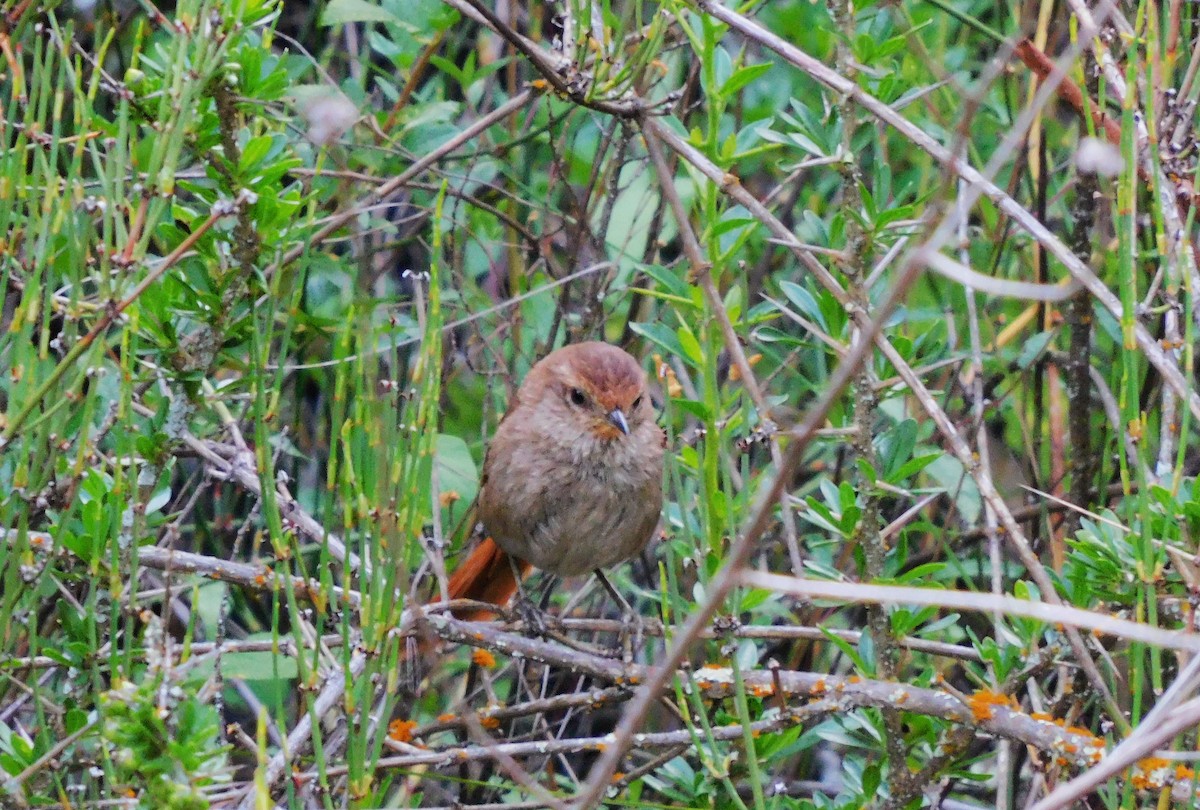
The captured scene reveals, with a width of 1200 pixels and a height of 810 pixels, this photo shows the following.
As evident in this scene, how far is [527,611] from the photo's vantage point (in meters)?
3.99

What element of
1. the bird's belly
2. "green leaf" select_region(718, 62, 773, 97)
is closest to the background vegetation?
"green leaf" select_region(718, 62, 773, 97)

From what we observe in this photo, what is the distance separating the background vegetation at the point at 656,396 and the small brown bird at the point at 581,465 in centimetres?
20

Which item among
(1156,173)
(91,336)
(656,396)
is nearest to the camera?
(91,336)

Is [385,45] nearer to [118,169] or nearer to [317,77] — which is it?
[317,77]

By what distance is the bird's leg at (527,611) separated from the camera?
12.0 feet

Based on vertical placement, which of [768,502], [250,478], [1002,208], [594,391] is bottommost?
[250,478]

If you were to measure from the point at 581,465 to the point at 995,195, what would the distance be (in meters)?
1.69

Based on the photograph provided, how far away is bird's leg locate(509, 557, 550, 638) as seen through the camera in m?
3.65

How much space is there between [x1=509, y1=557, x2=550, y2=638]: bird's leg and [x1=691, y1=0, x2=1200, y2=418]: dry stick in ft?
5.31

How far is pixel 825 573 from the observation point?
3.09 m

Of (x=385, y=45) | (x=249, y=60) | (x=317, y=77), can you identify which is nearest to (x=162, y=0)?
(x=317, y=77)

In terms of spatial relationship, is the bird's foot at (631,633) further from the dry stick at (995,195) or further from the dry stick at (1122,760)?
the dry stick at (1122,760)

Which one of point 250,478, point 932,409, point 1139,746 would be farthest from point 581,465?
point 1139,746

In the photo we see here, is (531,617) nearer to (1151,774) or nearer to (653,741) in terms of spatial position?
(653,741)
